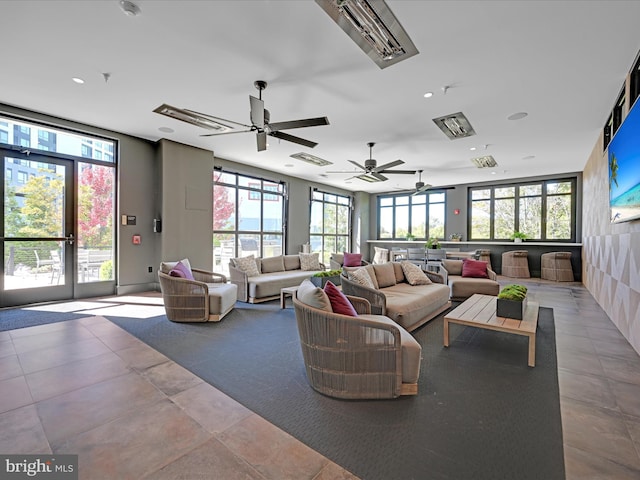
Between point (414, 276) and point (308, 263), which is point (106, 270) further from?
point (414, 276)

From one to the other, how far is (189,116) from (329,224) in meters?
7.53

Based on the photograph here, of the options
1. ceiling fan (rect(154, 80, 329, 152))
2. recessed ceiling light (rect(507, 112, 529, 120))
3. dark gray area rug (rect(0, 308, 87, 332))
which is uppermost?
recessed ceiling light (rect(507, 112, 529, 120))

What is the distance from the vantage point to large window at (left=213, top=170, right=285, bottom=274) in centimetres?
717

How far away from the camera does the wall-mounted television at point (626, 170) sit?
2.85m

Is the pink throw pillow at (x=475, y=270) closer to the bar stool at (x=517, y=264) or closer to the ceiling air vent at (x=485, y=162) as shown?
→ the ceiling air vent at (x=485, y=162)

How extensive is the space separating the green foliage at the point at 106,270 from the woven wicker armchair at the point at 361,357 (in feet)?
16.8

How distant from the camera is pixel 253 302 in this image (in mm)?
5176

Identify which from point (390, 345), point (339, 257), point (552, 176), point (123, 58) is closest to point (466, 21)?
point (390, 345)

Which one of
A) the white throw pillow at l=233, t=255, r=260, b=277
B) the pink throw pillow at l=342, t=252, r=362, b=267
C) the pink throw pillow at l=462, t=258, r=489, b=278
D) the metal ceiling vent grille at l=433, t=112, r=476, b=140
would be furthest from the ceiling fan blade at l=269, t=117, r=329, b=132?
the pink throw pillow at l=342, t=252, r=362, b=267

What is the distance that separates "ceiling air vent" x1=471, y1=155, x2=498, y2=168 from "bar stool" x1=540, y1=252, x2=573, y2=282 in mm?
3073

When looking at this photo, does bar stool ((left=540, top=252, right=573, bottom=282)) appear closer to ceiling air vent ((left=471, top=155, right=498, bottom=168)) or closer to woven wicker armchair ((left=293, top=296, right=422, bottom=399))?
ceiling air vent ((left=471, top=155, right=498, bottom=168))

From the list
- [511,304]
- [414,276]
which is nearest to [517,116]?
[414,276]

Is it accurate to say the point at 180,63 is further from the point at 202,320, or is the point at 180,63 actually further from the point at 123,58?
the point at 202,320

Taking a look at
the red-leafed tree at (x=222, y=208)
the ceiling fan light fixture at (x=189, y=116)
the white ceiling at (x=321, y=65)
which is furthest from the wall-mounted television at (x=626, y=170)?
the red-leafed tree at (x=222, y=208)
